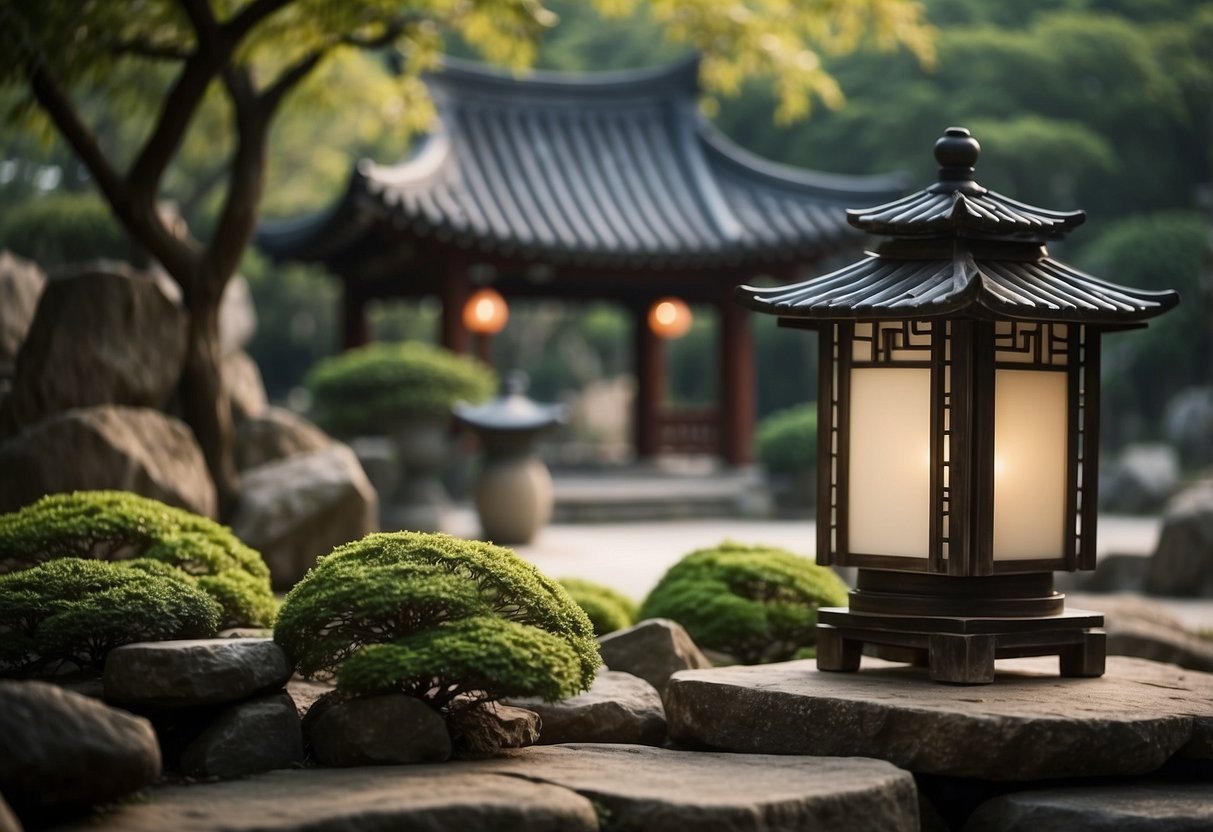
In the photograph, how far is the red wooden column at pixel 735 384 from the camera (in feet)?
65.3

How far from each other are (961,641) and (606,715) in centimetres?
122

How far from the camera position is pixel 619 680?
5609 millimetres

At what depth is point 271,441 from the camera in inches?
431

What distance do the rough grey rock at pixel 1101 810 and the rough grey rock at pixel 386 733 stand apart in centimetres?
167

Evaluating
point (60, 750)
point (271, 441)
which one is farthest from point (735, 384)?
point (60, 750)

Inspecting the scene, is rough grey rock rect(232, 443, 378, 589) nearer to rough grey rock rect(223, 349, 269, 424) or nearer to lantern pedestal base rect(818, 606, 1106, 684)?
rough grey rock rect(223, 349, 269, 424)

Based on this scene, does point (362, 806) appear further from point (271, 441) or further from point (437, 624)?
point (271, 441)

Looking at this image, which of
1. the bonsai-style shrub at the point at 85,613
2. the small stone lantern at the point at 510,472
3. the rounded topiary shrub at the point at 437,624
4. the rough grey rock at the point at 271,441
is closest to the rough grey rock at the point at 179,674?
the rounded topiary shrub at the point at 437,624

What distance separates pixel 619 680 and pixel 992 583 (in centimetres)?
138

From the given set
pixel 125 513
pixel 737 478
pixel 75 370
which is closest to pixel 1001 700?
pixel 125 513

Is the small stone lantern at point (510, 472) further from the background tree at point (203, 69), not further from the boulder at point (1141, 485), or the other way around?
the boulder at point (1141, 485)

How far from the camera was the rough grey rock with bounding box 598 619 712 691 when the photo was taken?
5.96 metres

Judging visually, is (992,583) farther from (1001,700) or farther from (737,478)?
(737,478)

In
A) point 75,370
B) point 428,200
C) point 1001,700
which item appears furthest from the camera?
point 428,200
